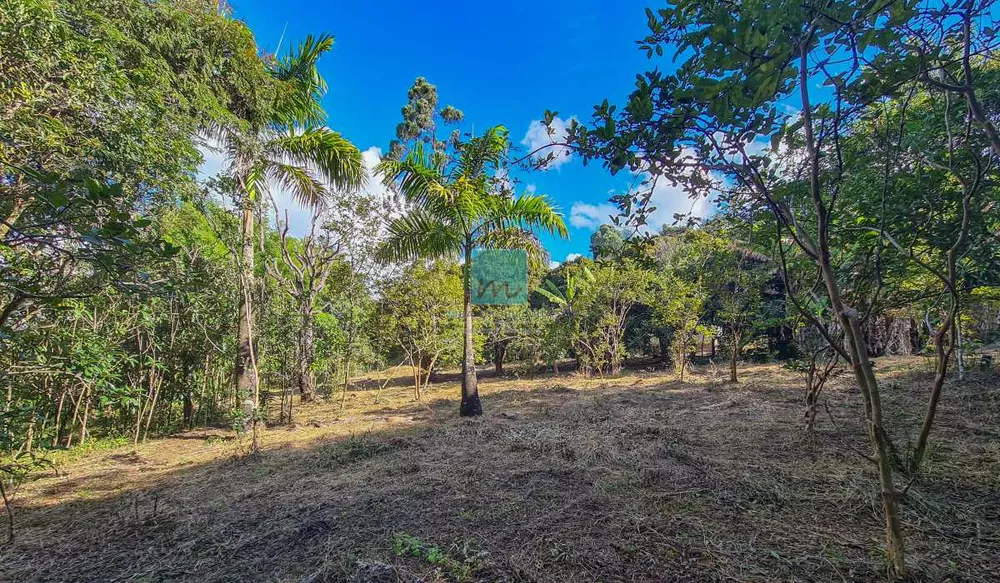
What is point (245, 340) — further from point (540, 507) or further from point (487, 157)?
point (540, 507)

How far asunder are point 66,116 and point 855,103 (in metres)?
5.94

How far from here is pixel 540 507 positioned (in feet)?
8.77

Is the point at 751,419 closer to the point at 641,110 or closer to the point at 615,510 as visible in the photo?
the point at 615,510

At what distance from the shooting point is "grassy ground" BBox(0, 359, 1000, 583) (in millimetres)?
1969

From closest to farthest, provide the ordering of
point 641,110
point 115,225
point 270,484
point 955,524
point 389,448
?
point 115,225
point 641,110
point 955,524
point 270,484
point 389,448

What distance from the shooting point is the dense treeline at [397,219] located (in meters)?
1.54

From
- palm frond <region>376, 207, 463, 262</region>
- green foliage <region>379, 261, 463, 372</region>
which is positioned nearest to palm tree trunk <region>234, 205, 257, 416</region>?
palm frond <region>376, 207, 463, 262</region>

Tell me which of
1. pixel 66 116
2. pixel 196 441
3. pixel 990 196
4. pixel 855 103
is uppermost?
pixel 66 116

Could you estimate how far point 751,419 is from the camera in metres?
4.84

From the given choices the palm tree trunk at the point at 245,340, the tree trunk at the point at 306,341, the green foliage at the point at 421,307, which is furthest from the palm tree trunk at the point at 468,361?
the palm tree trunk at the point at 245,340

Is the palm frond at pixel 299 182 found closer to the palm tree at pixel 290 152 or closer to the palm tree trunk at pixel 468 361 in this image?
the palm tree at pixel 290 152

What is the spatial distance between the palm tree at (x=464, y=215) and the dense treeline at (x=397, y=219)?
1.7 inches

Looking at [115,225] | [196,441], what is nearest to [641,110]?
[115,225]

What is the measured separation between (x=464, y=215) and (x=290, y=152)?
3.60 m
